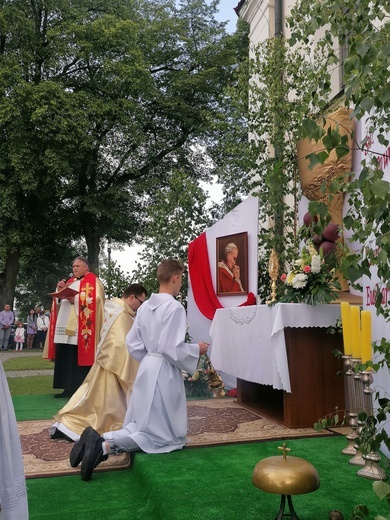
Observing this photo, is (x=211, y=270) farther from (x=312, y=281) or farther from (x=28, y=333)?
(x=28, y=333)

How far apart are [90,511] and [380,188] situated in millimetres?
2840

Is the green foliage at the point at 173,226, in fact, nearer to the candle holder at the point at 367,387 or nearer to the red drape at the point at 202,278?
the red drape at the point at 202,278

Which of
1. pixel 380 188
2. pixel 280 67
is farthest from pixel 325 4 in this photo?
pixel 280 67

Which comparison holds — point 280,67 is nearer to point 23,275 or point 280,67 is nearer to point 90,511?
point 90,511

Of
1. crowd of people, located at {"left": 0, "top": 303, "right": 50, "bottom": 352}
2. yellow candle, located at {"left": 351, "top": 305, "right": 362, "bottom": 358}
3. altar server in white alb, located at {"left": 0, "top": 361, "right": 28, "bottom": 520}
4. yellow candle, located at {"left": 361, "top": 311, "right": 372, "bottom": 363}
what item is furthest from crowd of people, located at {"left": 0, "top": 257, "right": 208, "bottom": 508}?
crowd of people, located at {"left": 0, "top": 303, "right": 50, "bottom": 352}

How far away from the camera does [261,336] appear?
5.82 m

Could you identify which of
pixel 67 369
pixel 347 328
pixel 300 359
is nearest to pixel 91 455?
pixel 347 328

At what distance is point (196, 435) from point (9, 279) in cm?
1623

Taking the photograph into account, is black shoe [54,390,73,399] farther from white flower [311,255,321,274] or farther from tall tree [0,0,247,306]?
tall tree [0,0,247,306]

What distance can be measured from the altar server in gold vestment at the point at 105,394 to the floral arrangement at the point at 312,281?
5.49 ft

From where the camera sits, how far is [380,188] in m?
1.38

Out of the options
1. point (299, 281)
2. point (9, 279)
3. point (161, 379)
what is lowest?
point (161, 379)

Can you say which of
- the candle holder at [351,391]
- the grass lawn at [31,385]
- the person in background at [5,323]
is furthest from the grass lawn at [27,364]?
the candle holder at [351,391]

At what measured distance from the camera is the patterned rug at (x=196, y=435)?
4.35 metres
